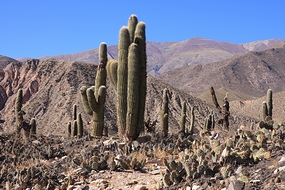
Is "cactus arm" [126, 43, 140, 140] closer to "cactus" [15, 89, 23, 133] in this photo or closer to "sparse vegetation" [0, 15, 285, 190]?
"sparse vegetation" [0, 15, 285, 190]

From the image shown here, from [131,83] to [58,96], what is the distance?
125 feet

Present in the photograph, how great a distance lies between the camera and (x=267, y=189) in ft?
15.5

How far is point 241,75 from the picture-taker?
114 metres

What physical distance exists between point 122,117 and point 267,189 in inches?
285

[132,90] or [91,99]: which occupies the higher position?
[132,90]

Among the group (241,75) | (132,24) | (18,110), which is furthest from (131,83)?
(241,75)

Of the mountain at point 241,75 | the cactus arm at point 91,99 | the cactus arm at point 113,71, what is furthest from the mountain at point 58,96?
the mountain at point 241,75

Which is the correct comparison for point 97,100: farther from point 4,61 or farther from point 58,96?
point 4,61

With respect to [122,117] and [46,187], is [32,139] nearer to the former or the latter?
[122,117]

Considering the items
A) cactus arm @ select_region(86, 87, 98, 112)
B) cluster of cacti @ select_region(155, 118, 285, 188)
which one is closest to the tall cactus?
cactus arm @ select_region(86, 87, 98, 112)

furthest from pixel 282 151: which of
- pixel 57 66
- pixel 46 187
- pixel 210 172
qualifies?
pixel 57 66

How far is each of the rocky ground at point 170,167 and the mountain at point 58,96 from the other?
98.6 feet

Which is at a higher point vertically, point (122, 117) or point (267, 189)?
point (122, 117)

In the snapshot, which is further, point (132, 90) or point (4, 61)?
point (4, 61)
